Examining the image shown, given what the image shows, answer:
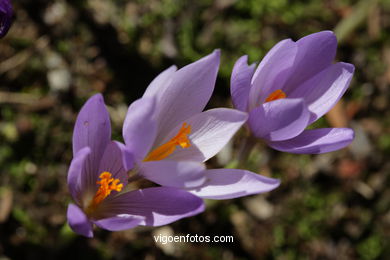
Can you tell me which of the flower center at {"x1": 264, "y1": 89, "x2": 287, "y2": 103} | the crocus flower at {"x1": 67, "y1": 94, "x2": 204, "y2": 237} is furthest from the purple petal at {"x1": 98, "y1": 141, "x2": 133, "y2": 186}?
the flower center at {"x1": 264, "y1": 89, "x2": 287, "y2": 103}

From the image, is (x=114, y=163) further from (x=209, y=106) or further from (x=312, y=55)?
(x=209, y=106)

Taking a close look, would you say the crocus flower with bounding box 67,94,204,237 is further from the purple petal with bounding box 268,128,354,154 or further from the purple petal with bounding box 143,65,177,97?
the purple petal with bounding box 268,128,354,154

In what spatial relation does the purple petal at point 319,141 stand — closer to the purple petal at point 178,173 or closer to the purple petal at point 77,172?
the purple petal at point 178,173

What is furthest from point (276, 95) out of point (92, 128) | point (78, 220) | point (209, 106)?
point (209, 106)

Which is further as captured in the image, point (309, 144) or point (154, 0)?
point (154, 0)

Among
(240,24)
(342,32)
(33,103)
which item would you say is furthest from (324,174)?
(33,103)

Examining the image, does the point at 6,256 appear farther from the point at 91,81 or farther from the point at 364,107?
the point at 364,107
